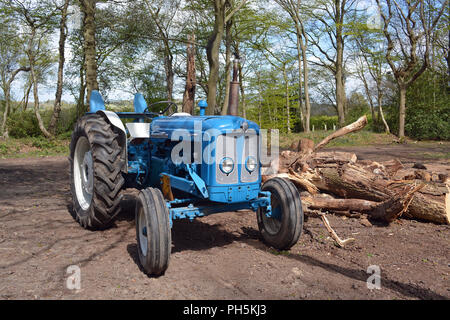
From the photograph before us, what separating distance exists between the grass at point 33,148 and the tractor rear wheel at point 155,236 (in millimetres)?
11881

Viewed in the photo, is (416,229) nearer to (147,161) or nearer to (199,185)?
(199,185)

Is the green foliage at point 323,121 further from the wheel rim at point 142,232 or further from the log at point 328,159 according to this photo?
the wheel rim at point 142,232

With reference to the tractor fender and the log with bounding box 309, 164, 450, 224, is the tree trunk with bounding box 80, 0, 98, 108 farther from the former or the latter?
the log with bounding box 309, 164, 450, 224

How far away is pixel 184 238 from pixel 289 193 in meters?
1.47

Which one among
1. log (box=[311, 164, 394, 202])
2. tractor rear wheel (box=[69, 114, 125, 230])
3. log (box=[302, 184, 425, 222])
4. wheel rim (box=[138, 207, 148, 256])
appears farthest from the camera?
log (box=[311, 164, 394, 202])

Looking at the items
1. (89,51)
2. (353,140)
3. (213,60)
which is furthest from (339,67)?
(89,51)

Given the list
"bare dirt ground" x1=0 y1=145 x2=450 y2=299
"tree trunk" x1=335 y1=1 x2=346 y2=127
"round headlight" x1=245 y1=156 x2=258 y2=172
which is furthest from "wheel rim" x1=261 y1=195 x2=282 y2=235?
"tree trunk" x1=335 y1=1 x2=346 y2=127

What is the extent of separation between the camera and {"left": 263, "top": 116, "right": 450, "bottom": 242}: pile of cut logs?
5066mm

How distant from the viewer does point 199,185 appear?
3.62 meters

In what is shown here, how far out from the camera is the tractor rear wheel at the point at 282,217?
3.82 meters

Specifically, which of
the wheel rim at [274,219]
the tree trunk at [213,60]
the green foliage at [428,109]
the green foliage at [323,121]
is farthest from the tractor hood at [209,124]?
the green foliage at [323,121]

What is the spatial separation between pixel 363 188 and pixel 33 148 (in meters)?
14.6

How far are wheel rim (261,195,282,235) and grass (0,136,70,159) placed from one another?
39.1 feet

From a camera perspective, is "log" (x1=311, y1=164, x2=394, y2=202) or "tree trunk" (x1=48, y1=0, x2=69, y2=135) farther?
"tree trunk" (x1=48, y1=0, x2=69, y2=135)
